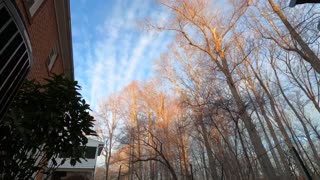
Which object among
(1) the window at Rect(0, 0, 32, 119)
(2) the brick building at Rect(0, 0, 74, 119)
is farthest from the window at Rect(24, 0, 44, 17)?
(1) the window at Rect(0, 0, 32, 119)

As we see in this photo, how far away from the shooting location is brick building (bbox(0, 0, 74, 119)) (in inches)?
53.2

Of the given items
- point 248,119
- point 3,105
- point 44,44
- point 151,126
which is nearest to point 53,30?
point 44,44

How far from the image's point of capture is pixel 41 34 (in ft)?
17.0

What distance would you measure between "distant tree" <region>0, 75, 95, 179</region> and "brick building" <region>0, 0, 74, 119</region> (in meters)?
0.48

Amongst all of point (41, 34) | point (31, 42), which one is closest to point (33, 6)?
point (41, 34)

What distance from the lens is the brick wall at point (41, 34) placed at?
14.9 ft

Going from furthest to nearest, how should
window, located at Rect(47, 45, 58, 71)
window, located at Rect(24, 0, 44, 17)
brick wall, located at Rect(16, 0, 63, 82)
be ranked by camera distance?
window, located at Rect(47, 45, 58, 71), brick wall, located at Rect(16, 0, 63, 82), window, located at Rect(24, 0, 44, 17)

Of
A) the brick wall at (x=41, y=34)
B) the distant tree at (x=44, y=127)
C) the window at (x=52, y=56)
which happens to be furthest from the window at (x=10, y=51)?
the window at (x=52, y=56)

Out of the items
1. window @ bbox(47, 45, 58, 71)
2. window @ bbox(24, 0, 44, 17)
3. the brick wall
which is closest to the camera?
window @ bbox(24, 0, 44, 17)

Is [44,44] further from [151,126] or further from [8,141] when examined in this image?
[151,126]

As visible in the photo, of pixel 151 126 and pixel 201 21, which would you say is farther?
pixel 151 126

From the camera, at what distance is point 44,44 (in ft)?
18.0

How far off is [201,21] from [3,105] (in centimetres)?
1234

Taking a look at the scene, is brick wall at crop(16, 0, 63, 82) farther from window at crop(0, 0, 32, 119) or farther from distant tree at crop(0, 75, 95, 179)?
window at crop(0, 0, 32, 119)
